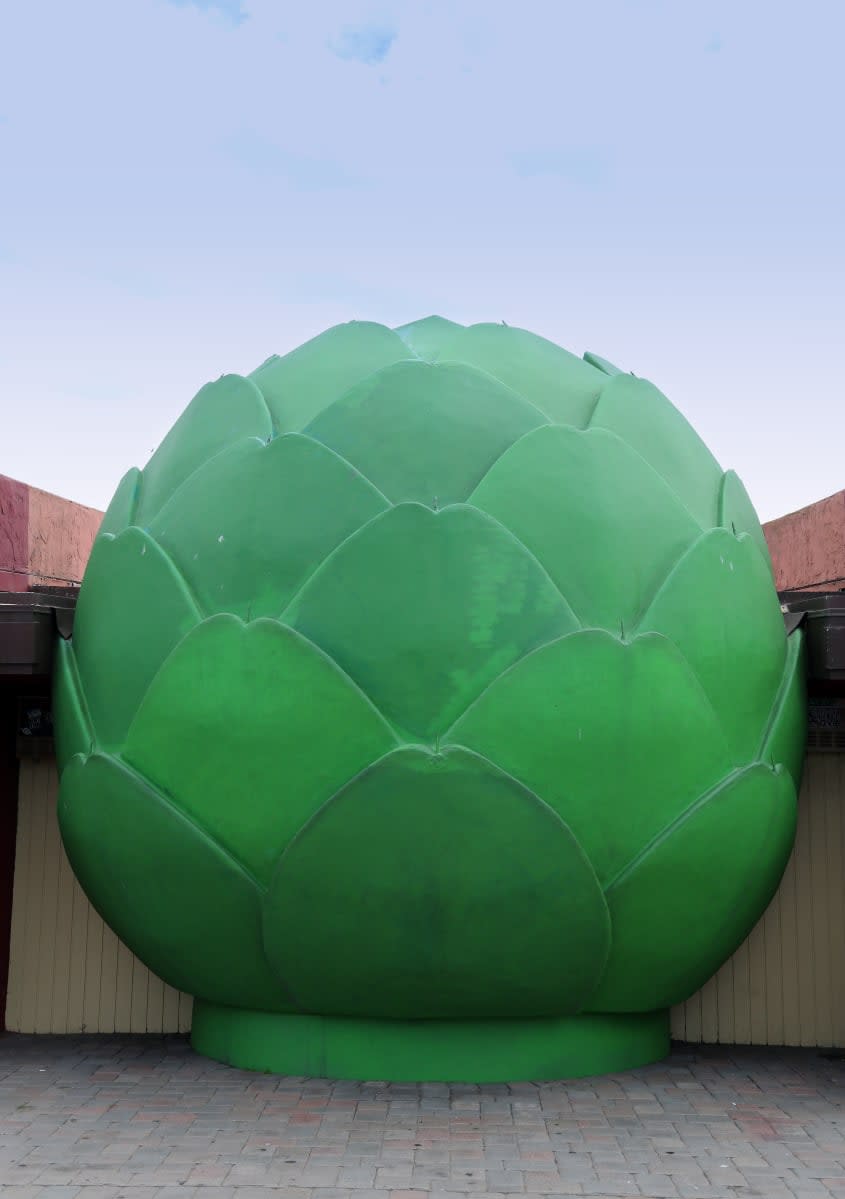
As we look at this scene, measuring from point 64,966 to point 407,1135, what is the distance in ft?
10.0

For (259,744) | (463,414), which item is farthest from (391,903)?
(463,414)

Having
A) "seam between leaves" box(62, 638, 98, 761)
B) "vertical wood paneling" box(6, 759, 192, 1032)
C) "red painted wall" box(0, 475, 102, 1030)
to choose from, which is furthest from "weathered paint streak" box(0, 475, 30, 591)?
"seam between leaves" box(62, 638, 98, 761)

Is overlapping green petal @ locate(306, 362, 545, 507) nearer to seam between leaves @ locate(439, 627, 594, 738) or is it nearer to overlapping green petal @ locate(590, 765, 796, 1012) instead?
seam between leaves @ locate(439, 627, 594, 738)

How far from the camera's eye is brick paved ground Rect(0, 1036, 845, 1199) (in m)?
4.53

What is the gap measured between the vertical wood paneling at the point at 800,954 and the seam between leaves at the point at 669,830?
1705 mm

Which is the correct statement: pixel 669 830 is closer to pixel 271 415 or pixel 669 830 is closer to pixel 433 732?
pixel 433 732

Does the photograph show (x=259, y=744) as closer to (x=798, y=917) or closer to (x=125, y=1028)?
(x=125, y=1028)

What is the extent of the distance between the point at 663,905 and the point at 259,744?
194 centimetres

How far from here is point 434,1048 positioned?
5758mm

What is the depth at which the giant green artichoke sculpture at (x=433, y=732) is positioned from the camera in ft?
17.6

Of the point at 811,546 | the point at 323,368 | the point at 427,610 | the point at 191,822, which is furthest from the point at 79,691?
the point at 811,546

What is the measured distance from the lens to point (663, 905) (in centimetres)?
561

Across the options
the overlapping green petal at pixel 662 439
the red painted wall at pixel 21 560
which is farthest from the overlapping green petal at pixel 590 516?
the red painted wall at pixel 21 560

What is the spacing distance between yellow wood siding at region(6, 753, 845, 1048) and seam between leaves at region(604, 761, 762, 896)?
5.63 feet
